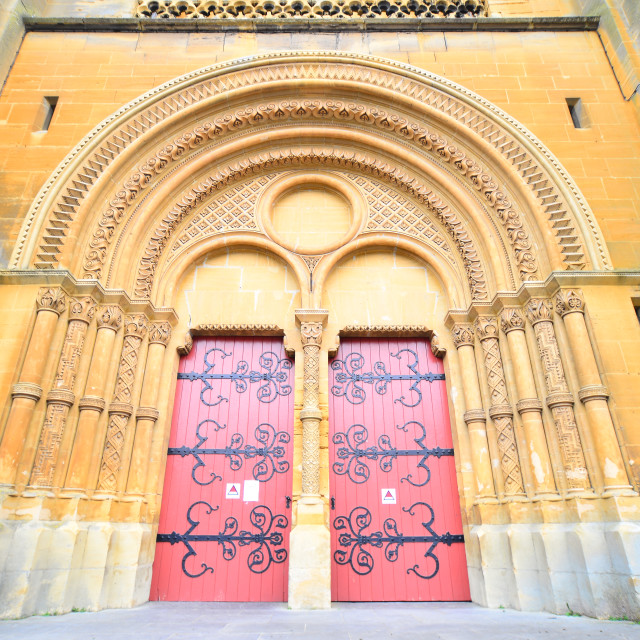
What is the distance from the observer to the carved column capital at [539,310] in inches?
203

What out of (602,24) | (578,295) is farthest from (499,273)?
(602,24)

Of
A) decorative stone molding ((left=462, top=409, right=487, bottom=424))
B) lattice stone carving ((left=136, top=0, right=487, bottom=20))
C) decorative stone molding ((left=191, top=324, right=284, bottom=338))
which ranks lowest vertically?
decorative stone molding ((left=462, top=409, right=487, bottom=424))

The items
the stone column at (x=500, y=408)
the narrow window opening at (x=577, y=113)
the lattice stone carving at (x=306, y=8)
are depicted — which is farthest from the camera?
the lattice stone carving at (x=306, y=8)

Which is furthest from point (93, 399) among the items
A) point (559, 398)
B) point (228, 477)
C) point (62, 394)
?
point (559, 398)

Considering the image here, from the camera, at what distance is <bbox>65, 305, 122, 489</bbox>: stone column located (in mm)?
4684

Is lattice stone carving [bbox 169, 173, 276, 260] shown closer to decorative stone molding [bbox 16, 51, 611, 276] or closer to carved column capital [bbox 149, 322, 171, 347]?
carved column capital [bbox 149, 322, 171, 347]

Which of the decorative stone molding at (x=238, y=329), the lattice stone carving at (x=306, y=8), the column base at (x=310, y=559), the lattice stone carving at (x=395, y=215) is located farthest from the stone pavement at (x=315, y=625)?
the lattice stone carving at (x=306, y=8)

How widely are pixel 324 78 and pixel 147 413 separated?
16.8ft

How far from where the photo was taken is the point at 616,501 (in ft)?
13.5

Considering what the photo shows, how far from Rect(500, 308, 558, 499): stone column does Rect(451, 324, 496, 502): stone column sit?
45 centimetres

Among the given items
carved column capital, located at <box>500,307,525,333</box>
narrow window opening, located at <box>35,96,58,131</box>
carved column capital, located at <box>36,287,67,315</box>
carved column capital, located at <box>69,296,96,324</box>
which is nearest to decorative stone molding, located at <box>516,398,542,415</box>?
carved column capital, located at <box>500,307,525,333</box>

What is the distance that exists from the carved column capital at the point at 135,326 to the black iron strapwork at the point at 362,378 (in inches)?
94.4

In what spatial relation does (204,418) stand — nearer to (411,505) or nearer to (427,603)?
(411,505)

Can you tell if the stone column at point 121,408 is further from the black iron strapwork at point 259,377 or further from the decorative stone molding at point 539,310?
the decorative stone molding at point 539,310
